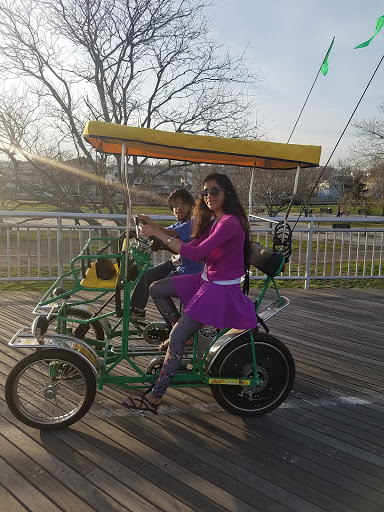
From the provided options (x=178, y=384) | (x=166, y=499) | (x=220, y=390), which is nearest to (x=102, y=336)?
(x=178, y=384)

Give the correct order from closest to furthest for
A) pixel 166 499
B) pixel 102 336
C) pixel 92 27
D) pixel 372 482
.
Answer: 1. pixel 166 499
2. pixel 372 482
3. pixel 102 336
4. pixel 92 27

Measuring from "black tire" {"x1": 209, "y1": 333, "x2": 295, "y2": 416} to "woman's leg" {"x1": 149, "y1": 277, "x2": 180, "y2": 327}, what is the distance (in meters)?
0.73

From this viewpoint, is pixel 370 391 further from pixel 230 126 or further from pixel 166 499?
pixel 230 126

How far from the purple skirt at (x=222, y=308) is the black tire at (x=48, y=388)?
2.81 ft

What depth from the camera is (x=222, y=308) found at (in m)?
2.93

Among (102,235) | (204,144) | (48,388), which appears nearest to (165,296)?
(48,388)

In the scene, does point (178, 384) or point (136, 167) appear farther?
point (136, 167)

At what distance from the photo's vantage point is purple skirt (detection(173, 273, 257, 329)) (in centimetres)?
291

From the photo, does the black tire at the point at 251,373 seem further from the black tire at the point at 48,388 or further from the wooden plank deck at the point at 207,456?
the black tire at the point at 48,388

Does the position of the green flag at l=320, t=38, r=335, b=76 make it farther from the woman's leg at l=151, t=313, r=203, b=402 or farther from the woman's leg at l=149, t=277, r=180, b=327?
the woman's leg at l=151, t=313, r=203, b=402

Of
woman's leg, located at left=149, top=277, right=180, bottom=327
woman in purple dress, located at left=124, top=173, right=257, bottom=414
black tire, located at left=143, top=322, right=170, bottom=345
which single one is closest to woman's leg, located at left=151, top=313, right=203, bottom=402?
woman in purple dress, located at left=124, top=173, right=257, bottom=414

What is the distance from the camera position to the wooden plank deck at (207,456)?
2.30m

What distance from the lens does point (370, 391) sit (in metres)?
3.69

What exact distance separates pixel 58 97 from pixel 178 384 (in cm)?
907
